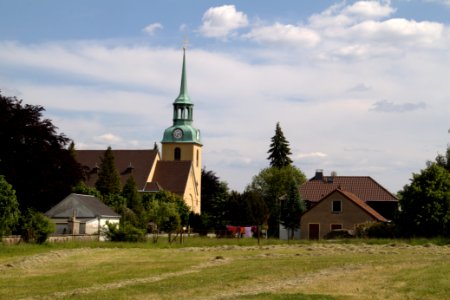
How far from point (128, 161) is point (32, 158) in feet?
161

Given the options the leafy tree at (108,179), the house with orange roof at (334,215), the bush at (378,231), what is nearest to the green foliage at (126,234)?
the bush at (378,231)

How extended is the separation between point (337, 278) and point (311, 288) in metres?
2.80

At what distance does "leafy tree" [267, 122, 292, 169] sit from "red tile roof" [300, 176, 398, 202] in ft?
93.5

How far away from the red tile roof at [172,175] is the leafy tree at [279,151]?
12.7 m

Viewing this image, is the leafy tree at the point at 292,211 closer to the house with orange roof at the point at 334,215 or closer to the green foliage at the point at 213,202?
the house with orange roof at the point at 334,215

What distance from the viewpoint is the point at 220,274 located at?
81.1 ft

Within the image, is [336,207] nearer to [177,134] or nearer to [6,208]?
[6,208]

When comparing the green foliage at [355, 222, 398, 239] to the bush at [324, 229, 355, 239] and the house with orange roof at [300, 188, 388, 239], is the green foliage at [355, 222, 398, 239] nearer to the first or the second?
the bush at [324, 229, 355, 239]

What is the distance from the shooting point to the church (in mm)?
98812

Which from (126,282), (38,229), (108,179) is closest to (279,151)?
(108,179)

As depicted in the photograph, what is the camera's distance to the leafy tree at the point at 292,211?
6731 centimetres

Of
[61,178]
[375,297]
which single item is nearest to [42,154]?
[61,178]

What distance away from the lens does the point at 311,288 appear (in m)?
20.3

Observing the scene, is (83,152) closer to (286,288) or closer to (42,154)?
(42,154)
